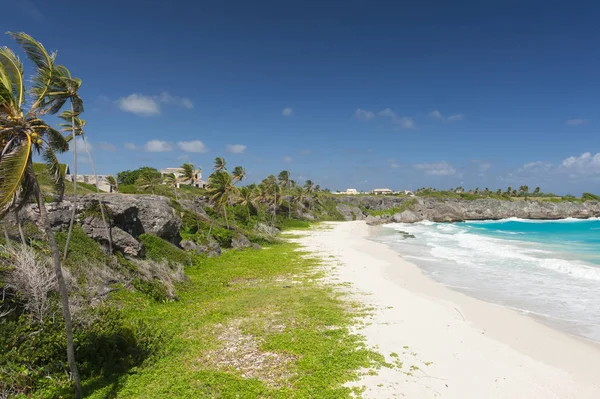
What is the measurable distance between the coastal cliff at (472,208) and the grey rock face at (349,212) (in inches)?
78.6

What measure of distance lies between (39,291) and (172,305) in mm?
7865

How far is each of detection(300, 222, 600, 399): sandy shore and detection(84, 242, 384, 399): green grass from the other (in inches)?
52.7

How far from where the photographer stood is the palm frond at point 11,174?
6.13 metres

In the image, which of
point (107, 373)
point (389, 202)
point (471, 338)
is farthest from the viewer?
point (389, 202)

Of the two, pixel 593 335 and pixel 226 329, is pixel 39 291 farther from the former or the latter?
pixel 593 335

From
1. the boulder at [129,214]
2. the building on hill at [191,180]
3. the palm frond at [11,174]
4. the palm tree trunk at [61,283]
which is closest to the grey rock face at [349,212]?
the building on hill at [191,180]

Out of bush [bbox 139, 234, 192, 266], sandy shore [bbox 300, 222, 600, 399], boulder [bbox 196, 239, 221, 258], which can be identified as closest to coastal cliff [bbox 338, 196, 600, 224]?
boulder [bbox 196, 239, 221, 258]

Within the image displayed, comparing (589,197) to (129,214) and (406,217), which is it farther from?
(129,214)

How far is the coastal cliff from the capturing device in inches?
4631

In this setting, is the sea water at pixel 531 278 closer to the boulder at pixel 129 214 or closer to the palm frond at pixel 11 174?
the palm frond at pixel 11 174

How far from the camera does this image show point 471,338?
1378 cm

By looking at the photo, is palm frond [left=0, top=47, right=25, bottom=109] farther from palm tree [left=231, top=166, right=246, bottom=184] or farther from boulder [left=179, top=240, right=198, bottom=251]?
palm tree [left=231, top=166, right=246, bottom=184]

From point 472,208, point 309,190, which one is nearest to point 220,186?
point 309,190

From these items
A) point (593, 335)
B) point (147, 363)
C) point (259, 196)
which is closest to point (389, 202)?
point (259, 196)
